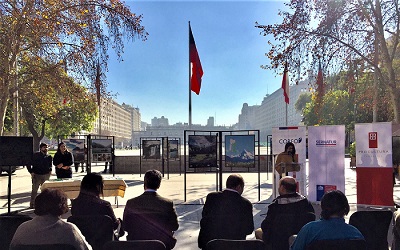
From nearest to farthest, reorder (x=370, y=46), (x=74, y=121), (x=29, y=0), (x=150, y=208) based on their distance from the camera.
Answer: (x=150, y=208) → (x=29, y=0) → (x=370, y=46) → (x=74, y=121)

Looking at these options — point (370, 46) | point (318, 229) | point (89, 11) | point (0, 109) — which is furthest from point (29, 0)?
point (370, 46)

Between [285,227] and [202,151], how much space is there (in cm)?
613

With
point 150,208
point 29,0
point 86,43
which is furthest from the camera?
point 86,43

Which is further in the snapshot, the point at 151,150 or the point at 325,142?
the point at 151,150

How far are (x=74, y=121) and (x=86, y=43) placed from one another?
32.7 m

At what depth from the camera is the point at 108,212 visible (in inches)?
159

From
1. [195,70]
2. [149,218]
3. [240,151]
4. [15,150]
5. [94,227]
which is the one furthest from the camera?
[195,70]

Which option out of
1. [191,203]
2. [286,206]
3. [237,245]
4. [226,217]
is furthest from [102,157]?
[237,245]

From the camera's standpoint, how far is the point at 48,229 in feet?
9.18

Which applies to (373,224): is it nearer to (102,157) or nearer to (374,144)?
(374,144)

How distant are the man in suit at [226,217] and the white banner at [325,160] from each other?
591 centimetres

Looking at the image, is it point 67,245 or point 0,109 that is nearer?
point 67,245

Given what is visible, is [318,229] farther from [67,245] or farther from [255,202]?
[255,202]

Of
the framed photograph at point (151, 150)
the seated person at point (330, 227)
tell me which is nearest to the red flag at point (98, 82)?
the framed photograph at point (151, 150)
